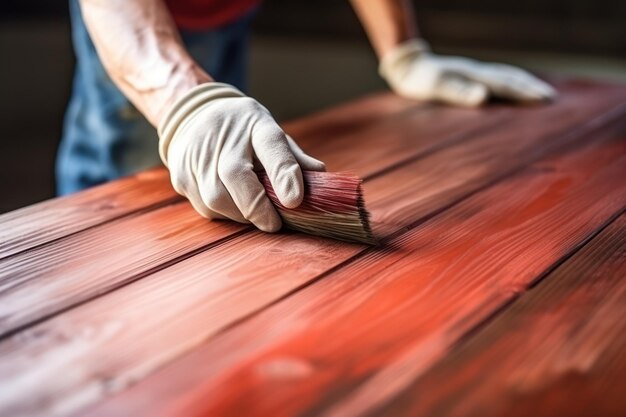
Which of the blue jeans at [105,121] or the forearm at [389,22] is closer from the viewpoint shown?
the blue jeans at [105,121]

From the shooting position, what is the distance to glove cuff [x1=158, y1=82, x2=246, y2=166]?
98 centimetres

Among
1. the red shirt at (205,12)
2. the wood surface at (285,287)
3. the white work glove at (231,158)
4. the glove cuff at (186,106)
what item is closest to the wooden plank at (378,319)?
the wood surface at (285,287)

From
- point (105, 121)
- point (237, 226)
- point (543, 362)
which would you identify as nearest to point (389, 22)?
point (105, 121)

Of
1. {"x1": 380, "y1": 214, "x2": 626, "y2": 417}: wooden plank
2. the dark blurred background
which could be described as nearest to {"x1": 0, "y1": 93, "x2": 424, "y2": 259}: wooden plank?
{"x1": 380, "y1": 214, "x2": 626, "y2": 417}: wooden plank

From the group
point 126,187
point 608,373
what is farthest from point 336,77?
point 608,373

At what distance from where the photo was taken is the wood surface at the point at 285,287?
62 cm

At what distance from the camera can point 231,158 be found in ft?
2.99

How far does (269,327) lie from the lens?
0.70 metres

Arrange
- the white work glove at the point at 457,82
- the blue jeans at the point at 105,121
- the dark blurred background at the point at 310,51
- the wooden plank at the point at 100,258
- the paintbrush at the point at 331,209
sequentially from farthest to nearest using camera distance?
the dark blurred background at the point at 310,51 → the white work glove at the point at 457,82 → the blue jeans at the point at 105,121 → the paintbrush at the point at 331,209 → the wooden plank at the point at 100,258

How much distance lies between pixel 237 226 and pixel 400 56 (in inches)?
32.4

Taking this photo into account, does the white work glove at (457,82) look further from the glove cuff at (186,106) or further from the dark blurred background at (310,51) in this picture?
the dark blurred background at (310,51)

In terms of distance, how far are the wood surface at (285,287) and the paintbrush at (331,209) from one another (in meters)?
0.02

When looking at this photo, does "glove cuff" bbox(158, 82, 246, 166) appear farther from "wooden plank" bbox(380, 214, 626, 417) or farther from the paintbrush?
"wooden plank" bbox(380, 214, 626, 417)

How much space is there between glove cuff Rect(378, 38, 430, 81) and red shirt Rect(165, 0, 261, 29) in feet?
1.01
